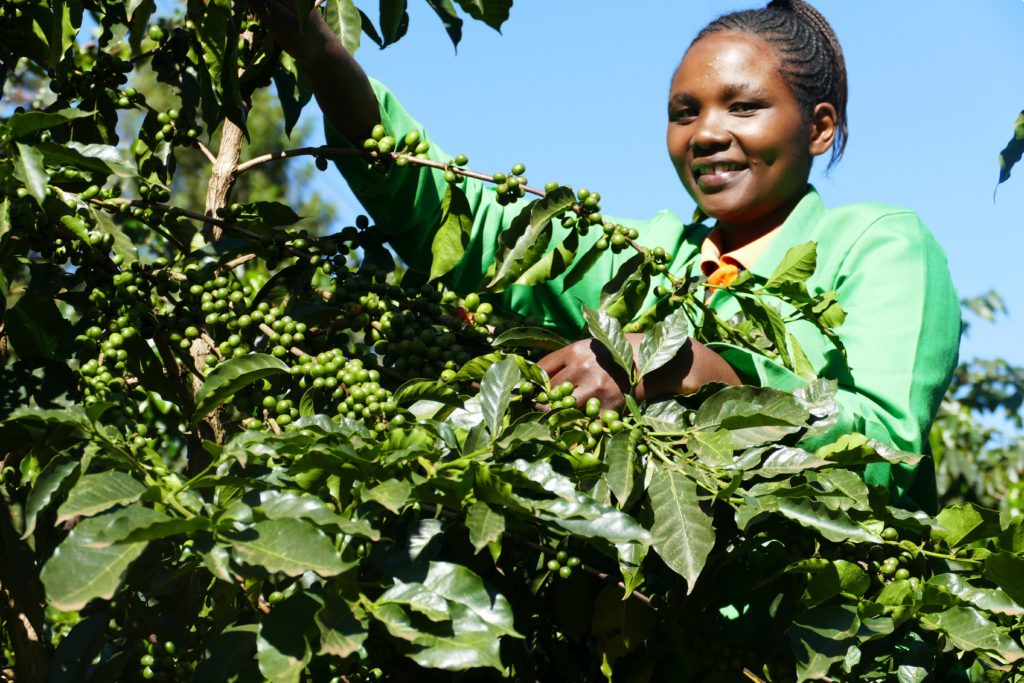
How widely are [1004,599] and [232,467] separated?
89 centimetres

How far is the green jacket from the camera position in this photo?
5.57ft

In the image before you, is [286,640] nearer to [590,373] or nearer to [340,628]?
[340,628]

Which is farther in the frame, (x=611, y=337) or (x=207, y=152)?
(x=207, y=152)

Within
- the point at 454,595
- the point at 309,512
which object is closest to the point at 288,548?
the point at 309,512

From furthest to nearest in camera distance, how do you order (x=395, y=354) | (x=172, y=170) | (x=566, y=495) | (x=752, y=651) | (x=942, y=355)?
1. (x=172, y=170)
2. (x=942, y=355)
3. (x=395, y=354)
4. (x=752, y=651)
5. (x=566, y=495)

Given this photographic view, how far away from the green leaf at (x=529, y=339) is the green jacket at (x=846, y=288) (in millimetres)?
258

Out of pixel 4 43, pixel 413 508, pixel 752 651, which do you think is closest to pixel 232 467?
pixel 413 508

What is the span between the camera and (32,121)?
1.45m

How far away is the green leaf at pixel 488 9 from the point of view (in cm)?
181

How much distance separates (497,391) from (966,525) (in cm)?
61

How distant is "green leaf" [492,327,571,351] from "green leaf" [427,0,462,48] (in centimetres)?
55

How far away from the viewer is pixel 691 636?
1.52 meters

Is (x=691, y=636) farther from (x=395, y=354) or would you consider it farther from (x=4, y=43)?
(x=4, y=43)

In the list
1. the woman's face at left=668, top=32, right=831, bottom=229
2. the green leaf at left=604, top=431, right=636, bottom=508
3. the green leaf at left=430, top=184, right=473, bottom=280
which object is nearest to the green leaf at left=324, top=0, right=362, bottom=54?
the green leaf at left=430, top=184, right=473, bottom=280
